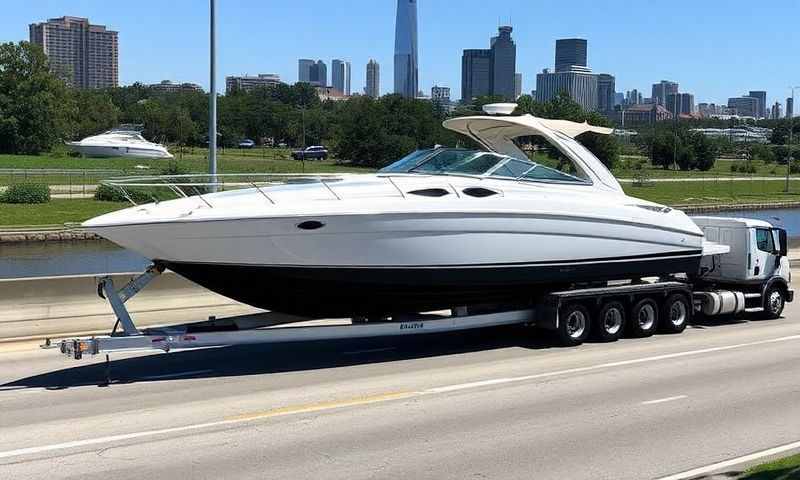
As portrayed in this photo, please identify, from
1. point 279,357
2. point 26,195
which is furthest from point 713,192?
point 279,357

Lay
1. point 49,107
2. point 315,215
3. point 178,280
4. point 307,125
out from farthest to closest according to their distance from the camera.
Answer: point 307,125, point 49,107, point 178,280, point 315,215

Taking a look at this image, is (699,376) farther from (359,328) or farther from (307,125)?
(307,125)

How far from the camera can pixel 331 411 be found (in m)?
10.6

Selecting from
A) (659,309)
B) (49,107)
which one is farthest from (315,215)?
(49,107)

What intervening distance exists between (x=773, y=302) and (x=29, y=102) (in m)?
85.6

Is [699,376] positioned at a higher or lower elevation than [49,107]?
lower

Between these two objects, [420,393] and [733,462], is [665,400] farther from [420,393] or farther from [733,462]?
[420,393]

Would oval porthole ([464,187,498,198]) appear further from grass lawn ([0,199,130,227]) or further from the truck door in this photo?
grass lawn ([0,199,130,227])

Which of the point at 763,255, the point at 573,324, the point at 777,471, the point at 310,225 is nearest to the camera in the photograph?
the point at 777,471

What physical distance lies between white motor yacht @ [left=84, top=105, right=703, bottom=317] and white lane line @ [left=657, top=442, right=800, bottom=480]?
Result: 206 inches

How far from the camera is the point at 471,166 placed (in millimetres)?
14570

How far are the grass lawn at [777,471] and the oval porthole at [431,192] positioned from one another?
21.0 ft

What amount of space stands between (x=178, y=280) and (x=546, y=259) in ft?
25.0

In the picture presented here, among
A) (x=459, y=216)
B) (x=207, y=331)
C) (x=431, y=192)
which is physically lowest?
(x=207, y=331)
